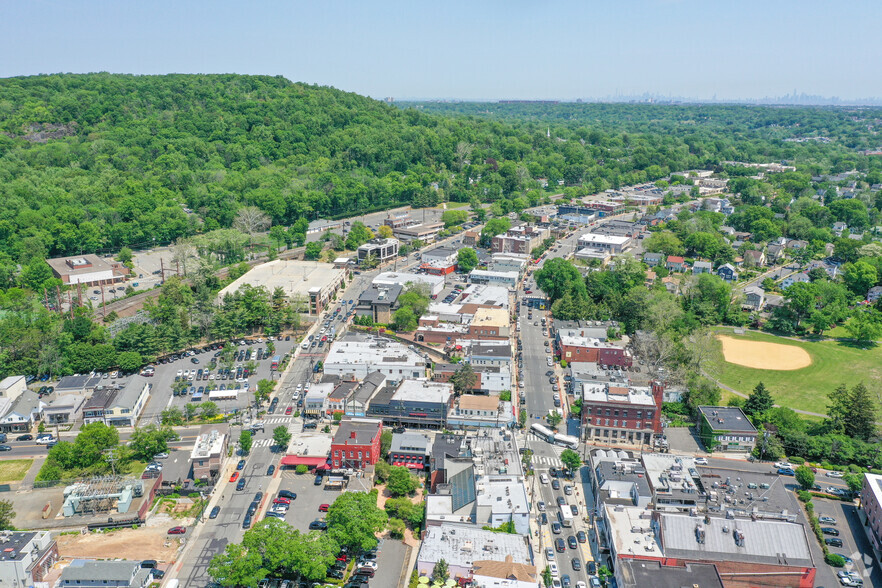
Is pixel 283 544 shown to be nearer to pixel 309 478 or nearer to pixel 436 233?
pixel 309 478

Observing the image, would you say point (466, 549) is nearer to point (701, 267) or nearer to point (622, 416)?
point (622, 416)

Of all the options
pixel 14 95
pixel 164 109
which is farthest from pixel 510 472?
pixel 14 95

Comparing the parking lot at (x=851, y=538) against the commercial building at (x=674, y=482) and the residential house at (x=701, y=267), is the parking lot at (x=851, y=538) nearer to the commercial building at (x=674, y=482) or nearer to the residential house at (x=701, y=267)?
the commercial building at (x=674, y=482)

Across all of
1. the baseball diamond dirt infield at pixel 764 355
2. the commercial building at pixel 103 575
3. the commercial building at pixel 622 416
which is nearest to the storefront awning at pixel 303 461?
the commercial building at pixel 103 575

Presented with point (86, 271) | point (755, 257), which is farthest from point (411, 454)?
point (755, 257)

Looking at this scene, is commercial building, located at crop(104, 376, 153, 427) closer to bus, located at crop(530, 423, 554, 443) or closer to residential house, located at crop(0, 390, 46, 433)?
residential house, located at crop(0, 390, 46, 433)
